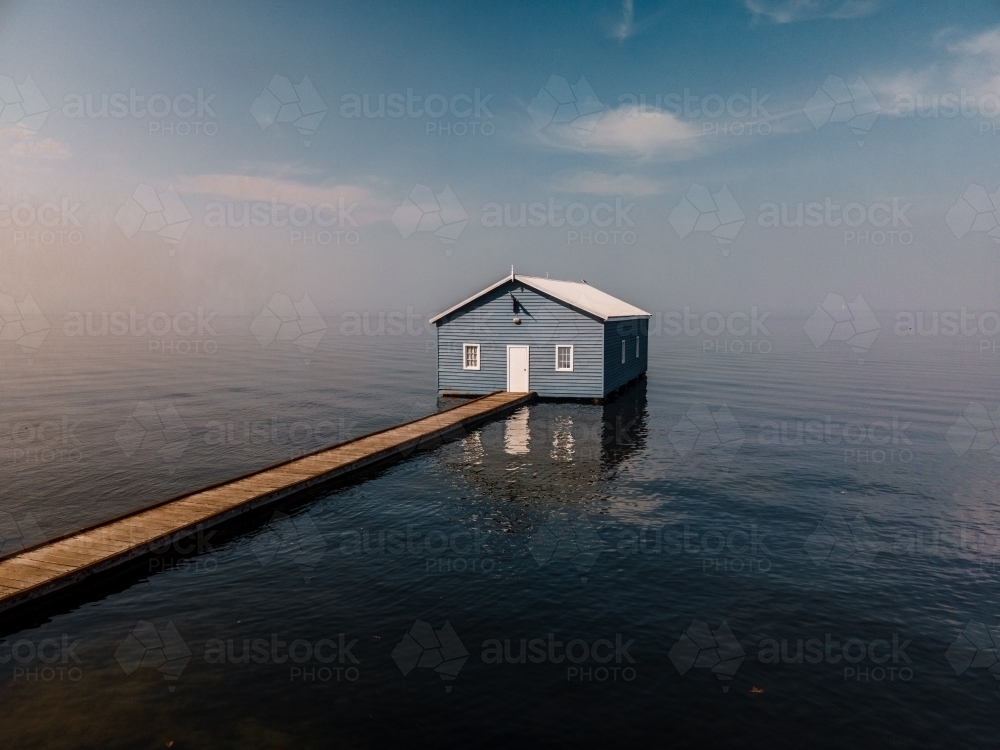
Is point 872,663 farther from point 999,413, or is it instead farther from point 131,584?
point 999,413

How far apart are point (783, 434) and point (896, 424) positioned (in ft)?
27.0

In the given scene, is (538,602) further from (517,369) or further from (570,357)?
(517,369)

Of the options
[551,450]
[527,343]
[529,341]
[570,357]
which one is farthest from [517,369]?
[551,450]

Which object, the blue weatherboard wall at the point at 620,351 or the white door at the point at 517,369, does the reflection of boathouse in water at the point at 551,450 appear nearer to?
the white door at the point at 517,369

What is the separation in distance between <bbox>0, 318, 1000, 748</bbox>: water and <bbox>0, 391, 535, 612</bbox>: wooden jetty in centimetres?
53

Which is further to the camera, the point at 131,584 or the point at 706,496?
the point at 706,496

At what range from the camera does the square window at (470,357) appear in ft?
122

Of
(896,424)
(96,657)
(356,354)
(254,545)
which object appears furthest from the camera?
(356,354)

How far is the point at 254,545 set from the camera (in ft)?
50.8

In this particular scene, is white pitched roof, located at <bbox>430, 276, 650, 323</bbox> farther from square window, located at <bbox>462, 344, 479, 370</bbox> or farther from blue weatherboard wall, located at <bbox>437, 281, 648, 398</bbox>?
square window, located at <bbox>462, 344, 479, 370</bbox>

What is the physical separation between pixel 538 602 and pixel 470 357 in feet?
83.9

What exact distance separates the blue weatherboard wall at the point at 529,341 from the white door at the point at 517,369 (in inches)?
9.9

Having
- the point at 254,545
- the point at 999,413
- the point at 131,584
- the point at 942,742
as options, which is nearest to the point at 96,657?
the point at 131,584

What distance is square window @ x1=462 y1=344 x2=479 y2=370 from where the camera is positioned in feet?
122
